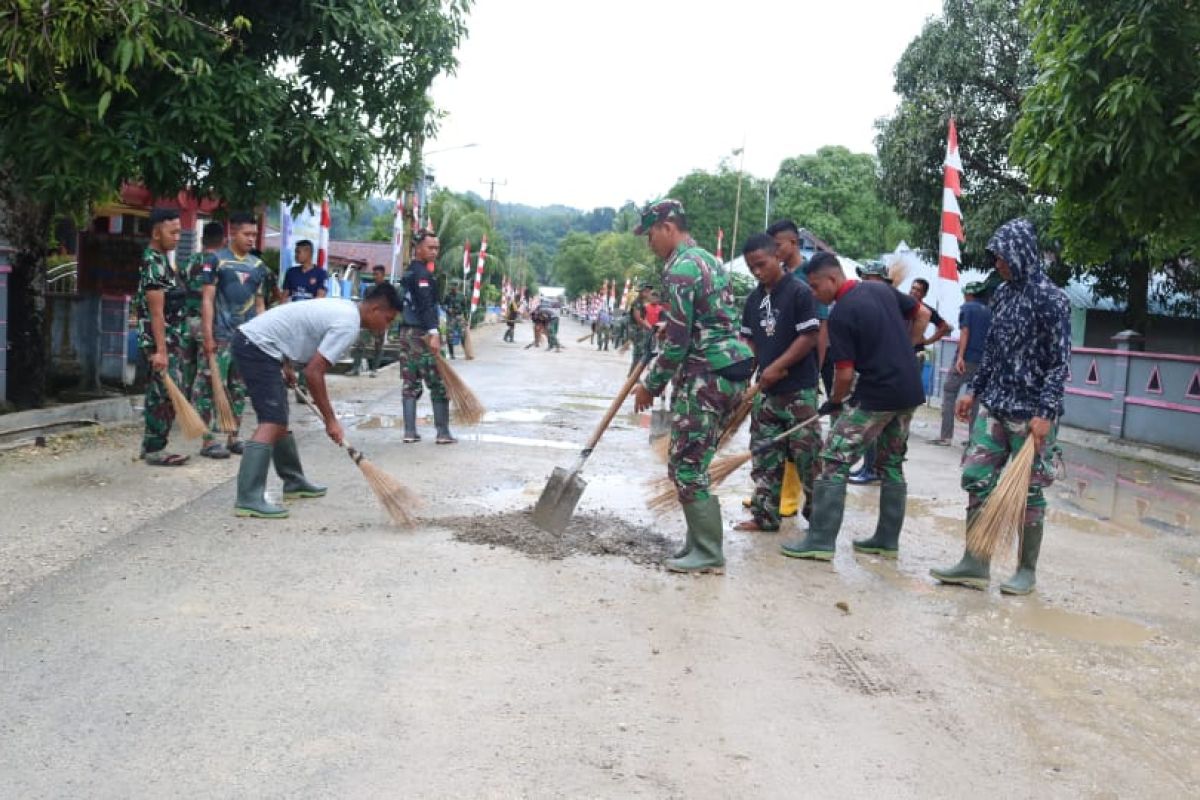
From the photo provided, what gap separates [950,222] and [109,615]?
8587mm

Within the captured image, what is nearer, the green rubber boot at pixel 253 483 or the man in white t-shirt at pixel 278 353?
the man in white t-shirt at pixel 278 353

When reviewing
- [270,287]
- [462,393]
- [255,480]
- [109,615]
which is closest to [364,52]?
[270,287]

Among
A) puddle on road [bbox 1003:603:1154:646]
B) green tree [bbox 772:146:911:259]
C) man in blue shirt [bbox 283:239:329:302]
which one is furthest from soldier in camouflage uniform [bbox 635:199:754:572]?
green tree [bbox 772:146:911:259]

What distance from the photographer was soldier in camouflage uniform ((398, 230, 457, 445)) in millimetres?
8852

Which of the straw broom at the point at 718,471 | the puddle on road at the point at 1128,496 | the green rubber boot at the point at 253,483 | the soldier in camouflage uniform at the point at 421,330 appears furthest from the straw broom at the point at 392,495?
the puddle on road at the point at 1128,496

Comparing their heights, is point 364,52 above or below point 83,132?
above

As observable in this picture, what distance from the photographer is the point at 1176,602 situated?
5.41 meters

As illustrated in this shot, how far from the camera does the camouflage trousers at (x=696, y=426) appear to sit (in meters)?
5.21

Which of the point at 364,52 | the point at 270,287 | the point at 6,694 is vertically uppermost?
the point at 364,52

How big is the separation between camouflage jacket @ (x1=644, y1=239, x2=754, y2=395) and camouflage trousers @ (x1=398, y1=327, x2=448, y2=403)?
401 cm

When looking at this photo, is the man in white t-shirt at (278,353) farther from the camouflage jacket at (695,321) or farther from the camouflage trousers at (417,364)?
the camouflage trousers at (417,364)

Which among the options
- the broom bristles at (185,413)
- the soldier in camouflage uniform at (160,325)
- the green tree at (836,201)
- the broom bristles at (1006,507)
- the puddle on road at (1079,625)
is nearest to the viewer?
the puddle on road at (1079,625)

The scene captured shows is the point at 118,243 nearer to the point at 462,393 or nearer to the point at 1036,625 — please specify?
the point at 462,393

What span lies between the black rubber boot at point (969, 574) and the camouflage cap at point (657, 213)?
2156mm
